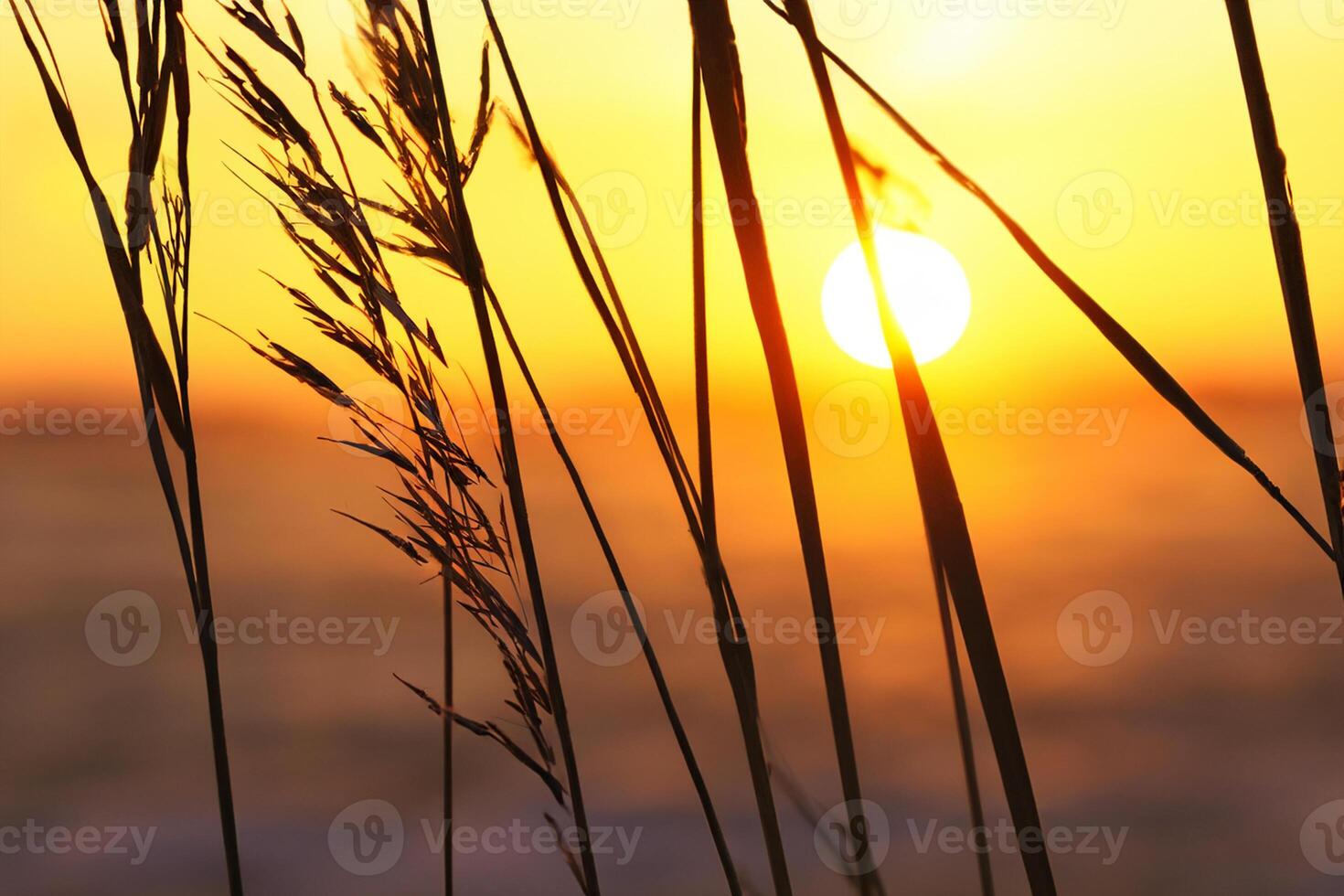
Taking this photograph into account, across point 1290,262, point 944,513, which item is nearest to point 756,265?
point 944,513

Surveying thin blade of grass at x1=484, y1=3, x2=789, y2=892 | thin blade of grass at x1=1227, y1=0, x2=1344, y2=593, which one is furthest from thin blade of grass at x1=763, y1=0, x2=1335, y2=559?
thin blade of grass at x1=484, y1=3, x2=789, y2=892

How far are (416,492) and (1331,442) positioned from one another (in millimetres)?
615

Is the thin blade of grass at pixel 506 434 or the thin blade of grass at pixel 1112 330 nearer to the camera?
the thin blade of grass at pixel 1112 330

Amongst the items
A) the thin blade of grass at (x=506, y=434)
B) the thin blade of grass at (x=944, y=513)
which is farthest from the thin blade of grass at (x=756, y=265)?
the thin blade of grass at (x=506, y=434)

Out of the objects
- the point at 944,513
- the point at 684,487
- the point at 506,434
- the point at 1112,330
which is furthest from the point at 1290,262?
the point at 506,434

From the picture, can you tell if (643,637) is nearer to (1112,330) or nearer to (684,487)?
(684,487)

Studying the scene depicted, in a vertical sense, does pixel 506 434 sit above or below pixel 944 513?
above

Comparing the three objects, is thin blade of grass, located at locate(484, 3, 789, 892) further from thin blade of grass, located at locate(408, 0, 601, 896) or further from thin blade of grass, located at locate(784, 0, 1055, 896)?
thin blade of grass, located at locate(784, 0, 1055, 896)

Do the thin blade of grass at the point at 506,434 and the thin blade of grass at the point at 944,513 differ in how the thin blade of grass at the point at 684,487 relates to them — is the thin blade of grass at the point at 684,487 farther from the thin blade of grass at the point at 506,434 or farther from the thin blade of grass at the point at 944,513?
the thin blade of grass at the point at 944,513

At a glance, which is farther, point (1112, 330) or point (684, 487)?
point (684, 487)

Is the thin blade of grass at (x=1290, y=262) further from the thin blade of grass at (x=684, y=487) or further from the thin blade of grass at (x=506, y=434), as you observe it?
the thin blade of grass at (x=506, y=434)

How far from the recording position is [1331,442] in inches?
22.1

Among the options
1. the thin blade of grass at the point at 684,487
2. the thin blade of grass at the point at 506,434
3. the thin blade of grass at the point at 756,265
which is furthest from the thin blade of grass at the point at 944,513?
the thin blade of grass at the point at 506,434

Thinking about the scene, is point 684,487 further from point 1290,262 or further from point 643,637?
point 1290,262
